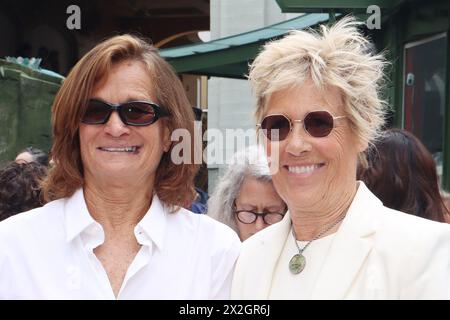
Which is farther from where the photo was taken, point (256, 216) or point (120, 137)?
point (256, 216)

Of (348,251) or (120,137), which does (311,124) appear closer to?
(348,251)

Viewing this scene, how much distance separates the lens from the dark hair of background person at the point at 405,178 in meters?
3.51

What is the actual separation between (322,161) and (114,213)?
0.78 meters

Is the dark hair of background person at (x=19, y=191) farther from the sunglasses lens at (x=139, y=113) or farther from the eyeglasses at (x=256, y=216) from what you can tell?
the sunglasses lens at (x=139, y=113)

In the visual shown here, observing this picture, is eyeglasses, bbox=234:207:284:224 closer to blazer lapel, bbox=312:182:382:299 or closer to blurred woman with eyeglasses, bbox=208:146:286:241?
blurred woman with eyeglasses, bbox=208:146:286:241

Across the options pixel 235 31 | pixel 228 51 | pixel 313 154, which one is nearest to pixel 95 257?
pixel 313 154

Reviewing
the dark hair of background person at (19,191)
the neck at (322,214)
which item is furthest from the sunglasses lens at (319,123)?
the dark hair of background person at (19,191)

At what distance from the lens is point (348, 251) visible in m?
2.33

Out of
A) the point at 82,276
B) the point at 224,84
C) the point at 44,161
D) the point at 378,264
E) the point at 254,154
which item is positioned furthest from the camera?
the point at 224,84

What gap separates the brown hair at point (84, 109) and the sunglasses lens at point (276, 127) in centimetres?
39

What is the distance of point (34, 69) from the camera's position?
7332mm
